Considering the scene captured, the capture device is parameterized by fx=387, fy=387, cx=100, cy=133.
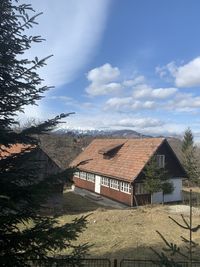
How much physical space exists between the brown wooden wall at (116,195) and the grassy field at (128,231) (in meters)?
3.09

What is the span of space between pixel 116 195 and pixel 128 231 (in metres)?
13.4

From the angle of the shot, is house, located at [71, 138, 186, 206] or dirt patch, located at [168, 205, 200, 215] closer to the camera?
dirt patch, located at [168, 205, 200, 215]

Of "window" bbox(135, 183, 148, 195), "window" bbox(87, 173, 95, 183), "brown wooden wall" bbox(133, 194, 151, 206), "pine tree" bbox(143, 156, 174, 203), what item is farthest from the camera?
"window" bbox(87, 173, 95, 183)

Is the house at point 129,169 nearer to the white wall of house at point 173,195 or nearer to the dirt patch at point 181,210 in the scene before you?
the white wall of house at point 173,195

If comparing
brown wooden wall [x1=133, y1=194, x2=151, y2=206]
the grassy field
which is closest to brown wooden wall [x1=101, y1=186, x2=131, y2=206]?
brown wooden wall [x1=133, y1=194, x2=151, y2=206]

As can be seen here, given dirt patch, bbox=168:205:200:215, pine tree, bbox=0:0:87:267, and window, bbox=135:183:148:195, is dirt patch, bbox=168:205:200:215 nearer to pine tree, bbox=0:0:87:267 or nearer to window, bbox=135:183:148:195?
A: window, bbox=135:183:148:195

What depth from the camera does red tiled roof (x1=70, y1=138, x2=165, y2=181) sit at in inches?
1423

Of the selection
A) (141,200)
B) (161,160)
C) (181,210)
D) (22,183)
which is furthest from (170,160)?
(22,183)

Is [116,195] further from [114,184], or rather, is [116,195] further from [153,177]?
[153,177]

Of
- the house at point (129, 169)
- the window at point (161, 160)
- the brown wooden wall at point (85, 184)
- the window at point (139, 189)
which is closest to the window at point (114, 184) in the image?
the house at point (129, 169)

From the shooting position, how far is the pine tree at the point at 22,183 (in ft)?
25.3

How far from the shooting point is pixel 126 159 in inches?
Answer: 1528

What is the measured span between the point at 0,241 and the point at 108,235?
52.6ft

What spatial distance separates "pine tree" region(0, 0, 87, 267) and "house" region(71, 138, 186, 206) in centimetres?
2677
